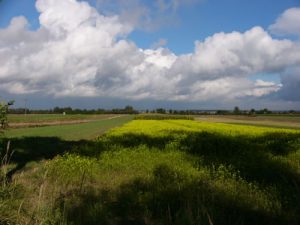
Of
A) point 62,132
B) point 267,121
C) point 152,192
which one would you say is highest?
point 152,192

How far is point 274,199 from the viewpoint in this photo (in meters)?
7.84

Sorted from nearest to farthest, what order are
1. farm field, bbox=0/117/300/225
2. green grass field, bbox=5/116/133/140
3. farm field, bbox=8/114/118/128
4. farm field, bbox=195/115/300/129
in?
farm field, bbox=0/117/300/225 → green grass field, bbox=5/116/133/140 → farm field, bbox=195/115/300/129 → farm field, bbox=8/114/118/128

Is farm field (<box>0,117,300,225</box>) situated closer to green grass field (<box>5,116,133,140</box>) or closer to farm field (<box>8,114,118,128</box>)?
green grass field (<box>5,116,133,140</box>)

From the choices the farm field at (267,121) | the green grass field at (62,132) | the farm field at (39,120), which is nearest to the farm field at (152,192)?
the green grass field at (62,132)

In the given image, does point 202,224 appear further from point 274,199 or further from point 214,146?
point 214,146

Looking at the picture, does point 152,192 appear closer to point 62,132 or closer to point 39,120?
point 62,132

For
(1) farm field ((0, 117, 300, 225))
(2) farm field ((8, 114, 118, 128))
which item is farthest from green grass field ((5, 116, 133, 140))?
(1) farm field ((0, 117, 300, 225))

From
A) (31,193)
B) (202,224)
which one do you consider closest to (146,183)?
(31,193)

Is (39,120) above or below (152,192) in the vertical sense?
below

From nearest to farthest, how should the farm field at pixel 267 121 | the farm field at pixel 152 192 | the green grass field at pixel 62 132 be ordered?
the farm field at pixel 152 192, the green grass field at pixel 62 132, the farm field at pixel 267 121

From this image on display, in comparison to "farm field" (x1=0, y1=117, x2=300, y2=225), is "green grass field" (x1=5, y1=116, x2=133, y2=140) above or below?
below

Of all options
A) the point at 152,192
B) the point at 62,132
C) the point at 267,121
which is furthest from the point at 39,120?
the point at 152,192

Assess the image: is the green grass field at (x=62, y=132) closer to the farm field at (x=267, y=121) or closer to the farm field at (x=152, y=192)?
the farm field at (x=152, y=192)

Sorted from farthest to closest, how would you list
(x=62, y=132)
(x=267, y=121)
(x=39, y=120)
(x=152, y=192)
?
(x=267, y=121)
(x=39, y=120)
(x=62, y=132)
(x=152, y=192)
